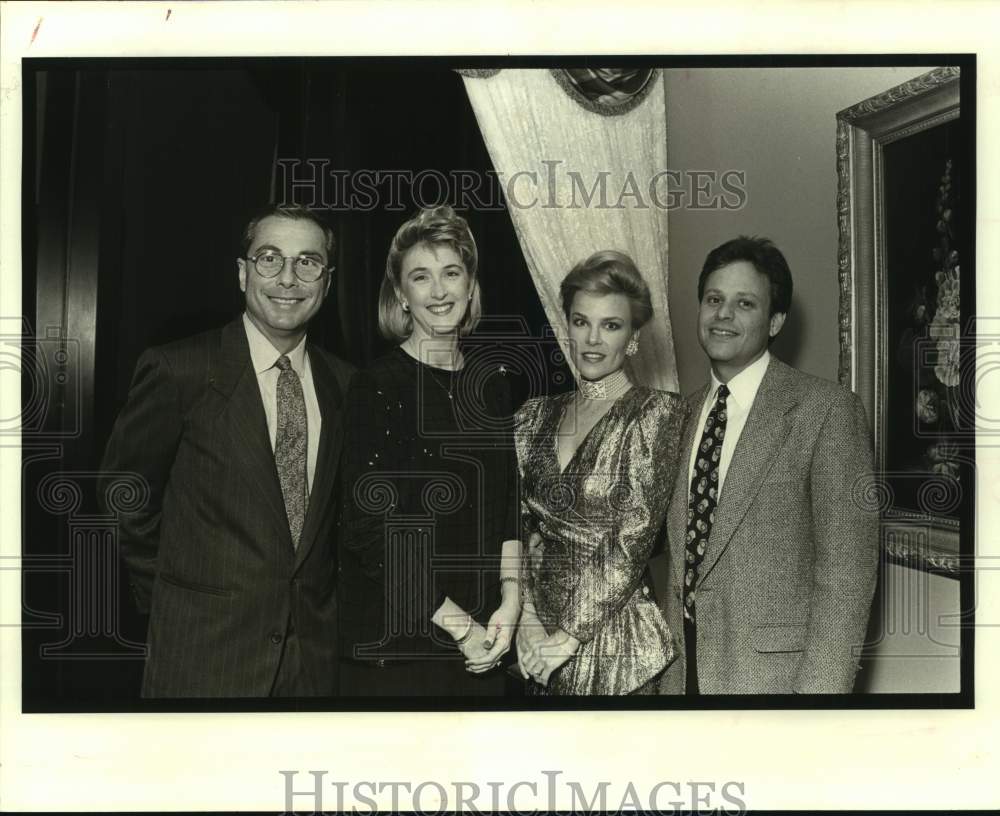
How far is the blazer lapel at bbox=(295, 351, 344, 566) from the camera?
214 centimetres

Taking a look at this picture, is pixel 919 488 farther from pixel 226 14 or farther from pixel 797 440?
pixel 226 14

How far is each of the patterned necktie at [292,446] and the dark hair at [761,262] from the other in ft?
2.96

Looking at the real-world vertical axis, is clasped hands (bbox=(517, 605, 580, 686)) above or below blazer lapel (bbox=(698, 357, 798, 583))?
below

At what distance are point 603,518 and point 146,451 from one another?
100 centimetres

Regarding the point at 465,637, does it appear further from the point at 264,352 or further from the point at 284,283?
the point at 284,283

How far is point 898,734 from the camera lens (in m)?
2.23

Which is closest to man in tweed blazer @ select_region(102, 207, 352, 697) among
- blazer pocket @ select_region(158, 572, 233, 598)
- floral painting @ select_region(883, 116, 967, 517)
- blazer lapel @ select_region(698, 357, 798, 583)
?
blazer pocket @ select_region(158, 572, 233, 598)

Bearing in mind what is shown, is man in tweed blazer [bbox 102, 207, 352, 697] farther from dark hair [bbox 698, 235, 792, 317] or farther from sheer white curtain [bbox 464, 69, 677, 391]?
dark hair [bbox 698, 235, 792, 317]

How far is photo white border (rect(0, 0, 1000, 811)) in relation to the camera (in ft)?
7.19

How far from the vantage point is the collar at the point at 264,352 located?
2.16 metres

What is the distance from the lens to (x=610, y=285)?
2156 mm

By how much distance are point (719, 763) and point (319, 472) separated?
109cm

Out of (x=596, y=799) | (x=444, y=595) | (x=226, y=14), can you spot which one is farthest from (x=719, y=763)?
(x=226, y=14)

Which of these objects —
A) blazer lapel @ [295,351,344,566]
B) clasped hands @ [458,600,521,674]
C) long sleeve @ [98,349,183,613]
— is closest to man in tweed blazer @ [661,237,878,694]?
clasped hands @ [458,600,521,674]
